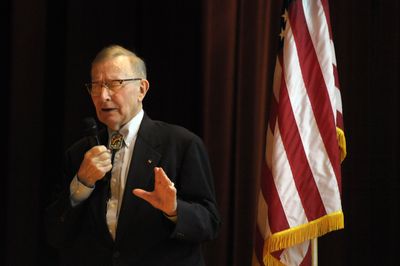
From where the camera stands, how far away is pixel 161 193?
194cm

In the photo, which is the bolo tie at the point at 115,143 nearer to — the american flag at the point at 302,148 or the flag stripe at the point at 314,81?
the american flag at the point at 302,148

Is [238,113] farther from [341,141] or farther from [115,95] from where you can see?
[115,95]

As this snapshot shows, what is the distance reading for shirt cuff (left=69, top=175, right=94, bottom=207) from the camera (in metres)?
2.12

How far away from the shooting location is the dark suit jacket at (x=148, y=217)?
82.6 inches

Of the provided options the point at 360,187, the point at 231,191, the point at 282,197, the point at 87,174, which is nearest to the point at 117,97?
the point at 87,174

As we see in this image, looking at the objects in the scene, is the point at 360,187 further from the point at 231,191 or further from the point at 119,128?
the point at 119,128

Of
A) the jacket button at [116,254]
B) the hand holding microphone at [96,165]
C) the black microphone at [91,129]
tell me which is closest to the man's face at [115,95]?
the black microphone at [91,129]

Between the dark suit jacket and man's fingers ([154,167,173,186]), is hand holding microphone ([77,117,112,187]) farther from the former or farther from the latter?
man's fingers ([154,167,173,186])

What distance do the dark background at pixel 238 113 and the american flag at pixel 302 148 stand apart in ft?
1.30

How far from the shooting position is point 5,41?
320 centimetres

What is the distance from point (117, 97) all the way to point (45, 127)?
1188 mm

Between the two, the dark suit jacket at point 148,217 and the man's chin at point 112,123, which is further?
the man's chin at point 112,123

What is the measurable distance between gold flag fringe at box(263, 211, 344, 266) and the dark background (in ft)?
1.67

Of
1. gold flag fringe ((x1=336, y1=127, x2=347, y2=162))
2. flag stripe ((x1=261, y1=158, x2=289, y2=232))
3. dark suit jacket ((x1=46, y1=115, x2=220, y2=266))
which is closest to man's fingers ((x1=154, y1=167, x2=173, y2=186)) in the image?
dark suit jacket ((x1=46, y1=115, x2=220, y2=266))
